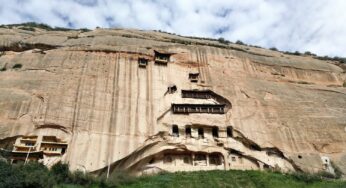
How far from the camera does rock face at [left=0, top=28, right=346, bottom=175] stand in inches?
1013

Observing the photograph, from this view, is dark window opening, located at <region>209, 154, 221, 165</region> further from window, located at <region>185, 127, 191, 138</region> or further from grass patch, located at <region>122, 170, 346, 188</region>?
window, located at <region>185, 127, 191, 138</region>

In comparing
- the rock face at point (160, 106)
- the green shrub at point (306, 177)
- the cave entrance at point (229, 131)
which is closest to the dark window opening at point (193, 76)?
the rock face at point (160, 106)

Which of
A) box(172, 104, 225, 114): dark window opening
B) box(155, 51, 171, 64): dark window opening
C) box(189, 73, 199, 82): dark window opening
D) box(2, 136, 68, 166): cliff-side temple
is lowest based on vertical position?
box(2, 136, 68, 166): cliff-side temple

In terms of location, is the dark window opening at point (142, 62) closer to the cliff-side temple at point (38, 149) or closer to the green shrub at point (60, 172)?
the cliff-side temple at point (38, 149)

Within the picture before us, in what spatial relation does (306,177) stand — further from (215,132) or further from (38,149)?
(38,149)

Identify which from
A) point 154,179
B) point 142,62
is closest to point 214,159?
point 154,179

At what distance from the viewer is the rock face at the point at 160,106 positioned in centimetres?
2573

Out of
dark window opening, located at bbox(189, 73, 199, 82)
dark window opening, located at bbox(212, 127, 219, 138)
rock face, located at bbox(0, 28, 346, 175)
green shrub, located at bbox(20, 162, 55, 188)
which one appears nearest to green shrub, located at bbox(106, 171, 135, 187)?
rock face, located at bbox(0, 28, 346, 175)

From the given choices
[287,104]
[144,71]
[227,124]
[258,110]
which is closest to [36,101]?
[144,71]

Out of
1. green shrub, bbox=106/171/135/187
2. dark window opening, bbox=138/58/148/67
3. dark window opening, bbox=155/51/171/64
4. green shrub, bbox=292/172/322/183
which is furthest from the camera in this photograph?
dark window opening, bbox=155/51/171/64

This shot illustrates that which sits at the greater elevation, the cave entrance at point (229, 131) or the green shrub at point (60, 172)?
the cave entrance at point (229, 131)

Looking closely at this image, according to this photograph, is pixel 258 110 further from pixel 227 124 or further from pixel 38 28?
pixel 38 28

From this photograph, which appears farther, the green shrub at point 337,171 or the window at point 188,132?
the window at point 188,132

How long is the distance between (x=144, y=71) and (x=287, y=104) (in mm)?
11946
